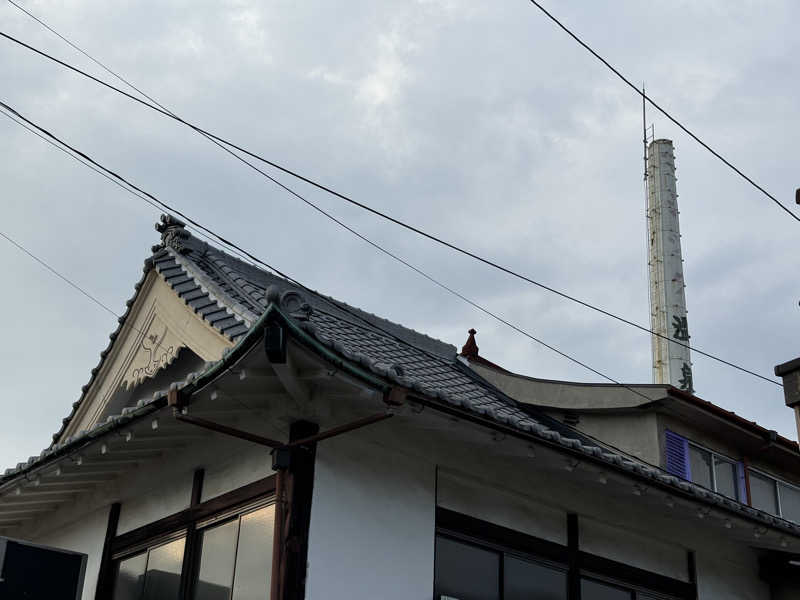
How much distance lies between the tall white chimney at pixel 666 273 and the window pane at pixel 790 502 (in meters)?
21.2

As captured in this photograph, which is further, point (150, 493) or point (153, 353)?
point (153, 353)

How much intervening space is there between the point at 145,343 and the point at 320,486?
4.80 meters

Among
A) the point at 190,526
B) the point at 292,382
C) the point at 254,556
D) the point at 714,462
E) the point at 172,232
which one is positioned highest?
the point at 172,232

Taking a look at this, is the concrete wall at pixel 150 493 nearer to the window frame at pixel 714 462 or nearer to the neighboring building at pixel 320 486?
the neighboring building at pixel 320 486

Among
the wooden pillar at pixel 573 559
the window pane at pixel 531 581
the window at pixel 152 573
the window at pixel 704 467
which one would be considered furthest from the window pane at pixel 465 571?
the window at pixel 704 467

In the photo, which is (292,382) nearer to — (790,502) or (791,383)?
(791,383)

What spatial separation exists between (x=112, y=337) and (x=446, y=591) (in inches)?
233

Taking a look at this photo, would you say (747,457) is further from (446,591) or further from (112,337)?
(112,337)

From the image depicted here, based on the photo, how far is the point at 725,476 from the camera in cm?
1577

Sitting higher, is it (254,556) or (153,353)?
(153,353)

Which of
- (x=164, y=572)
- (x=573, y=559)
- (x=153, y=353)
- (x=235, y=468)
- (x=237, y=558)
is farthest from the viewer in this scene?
(x=153, y=353)

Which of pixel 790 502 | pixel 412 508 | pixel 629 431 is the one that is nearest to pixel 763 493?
pixel 790 502

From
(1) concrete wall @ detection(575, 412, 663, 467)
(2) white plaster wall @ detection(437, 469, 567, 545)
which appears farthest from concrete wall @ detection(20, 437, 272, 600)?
(1) concrete wall @ detection(575, 412, 663, 467)

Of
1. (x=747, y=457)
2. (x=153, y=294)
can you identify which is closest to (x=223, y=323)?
(x=153, y=294)
